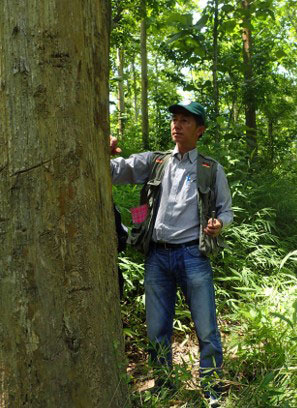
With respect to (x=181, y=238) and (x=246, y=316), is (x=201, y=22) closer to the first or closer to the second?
(x=181, y=238)

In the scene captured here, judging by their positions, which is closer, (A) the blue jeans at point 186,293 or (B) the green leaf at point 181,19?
(A) the blue jeans at point 186,293

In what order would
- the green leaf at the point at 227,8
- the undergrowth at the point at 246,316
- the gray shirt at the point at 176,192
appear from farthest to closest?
1. the green leaf at the point at 227,8
2. the gray shirt at the point at 176,192
3. the undergrowth at the point at 246,316

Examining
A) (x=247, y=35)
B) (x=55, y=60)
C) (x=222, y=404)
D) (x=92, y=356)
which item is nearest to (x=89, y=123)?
(x=55, y=60)

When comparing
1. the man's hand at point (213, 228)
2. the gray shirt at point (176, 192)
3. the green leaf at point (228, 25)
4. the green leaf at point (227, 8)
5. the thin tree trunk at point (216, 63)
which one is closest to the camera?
the man's hand at point (213, 228)

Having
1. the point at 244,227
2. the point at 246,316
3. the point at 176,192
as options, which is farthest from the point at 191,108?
the point at 244,227

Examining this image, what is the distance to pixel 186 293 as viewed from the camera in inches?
122

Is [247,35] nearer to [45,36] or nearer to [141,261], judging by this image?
[141,261]

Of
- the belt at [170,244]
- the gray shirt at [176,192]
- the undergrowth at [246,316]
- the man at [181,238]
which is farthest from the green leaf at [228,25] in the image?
the belt at [170,244]

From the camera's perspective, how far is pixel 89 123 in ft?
6.35

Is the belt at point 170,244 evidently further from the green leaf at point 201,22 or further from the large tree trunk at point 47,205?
the green leaf at point 201,22

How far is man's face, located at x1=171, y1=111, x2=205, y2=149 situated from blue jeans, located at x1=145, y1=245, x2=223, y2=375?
0.76 metres

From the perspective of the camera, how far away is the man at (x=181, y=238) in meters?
2.98

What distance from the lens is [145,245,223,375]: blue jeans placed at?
2959 mm

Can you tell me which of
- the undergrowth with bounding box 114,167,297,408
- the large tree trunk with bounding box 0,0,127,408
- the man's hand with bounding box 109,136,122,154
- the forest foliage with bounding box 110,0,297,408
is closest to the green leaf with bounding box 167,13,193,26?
the forest foliage with bounding box 110,0,297,408
